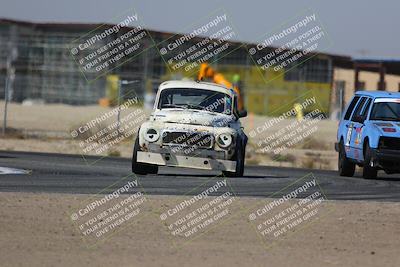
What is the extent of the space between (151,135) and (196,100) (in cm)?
189

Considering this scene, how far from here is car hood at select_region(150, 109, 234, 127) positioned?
1986 cm

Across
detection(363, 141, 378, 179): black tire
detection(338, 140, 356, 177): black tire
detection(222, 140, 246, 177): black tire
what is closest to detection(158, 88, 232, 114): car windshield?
detection(222, 140, 246, 177): black tire

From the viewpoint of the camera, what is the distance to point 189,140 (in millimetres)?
19484

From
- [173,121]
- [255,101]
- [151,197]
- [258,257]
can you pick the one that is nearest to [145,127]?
[173,121]

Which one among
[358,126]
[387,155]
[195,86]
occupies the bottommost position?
[387,155]

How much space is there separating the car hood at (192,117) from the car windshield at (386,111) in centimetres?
335

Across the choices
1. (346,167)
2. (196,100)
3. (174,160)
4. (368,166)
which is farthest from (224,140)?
(346,167)

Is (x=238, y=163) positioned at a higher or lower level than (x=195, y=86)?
lower

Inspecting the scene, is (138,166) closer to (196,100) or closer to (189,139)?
(189,139)

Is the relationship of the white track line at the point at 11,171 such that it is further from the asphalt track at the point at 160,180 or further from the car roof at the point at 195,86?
the car roof at the point at 195,86

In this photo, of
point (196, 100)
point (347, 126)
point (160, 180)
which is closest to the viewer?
point (160, 180)

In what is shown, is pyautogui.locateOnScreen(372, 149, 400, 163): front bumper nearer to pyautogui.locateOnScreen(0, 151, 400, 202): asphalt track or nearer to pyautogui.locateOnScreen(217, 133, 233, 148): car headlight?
pyautogui.locateOnScreen(0, 151, 400, 202): asphalt track

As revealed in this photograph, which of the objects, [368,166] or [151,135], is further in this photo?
[368,166]

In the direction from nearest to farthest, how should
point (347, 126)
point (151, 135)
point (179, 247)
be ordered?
point (179, 247), point (151, 135), point (347, 126)
